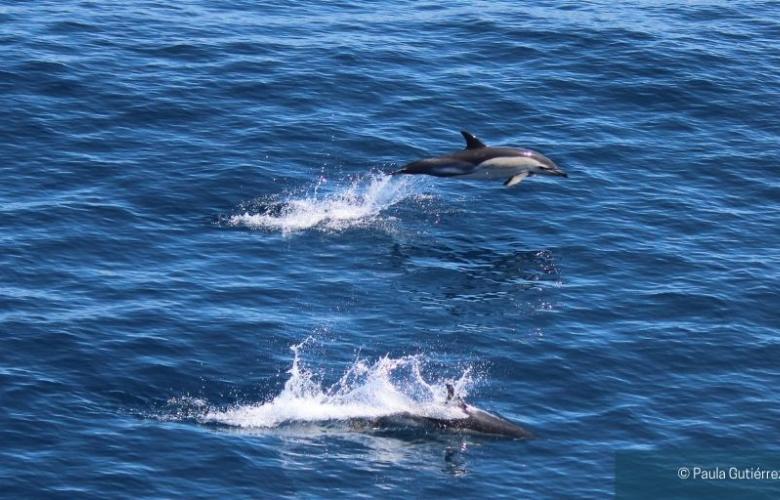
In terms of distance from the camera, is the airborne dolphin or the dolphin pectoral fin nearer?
the airborne dolphin

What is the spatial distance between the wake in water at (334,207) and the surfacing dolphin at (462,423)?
39.7 feet

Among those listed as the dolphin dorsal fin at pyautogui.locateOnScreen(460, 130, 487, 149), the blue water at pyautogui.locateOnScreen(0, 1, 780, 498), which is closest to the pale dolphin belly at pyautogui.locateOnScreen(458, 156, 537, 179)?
the dolphin dorsal fin at pyautogui.locateOnScreen(460, 130, 487, 149)

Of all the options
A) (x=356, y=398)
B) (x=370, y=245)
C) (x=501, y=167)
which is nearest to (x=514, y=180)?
(x=501, y=167)

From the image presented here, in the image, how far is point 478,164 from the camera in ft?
149

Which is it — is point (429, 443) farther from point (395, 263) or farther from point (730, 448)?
point (395, 263)

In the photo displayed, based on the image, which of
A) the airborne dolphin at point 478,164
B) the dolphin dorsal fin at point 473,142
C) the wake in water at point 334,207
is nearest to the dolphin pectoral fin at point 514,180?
the airborne dolphin at point 478,164

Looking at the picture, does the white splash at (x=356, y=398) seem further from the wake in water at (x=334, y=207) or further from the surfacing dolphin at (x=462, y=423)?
the wake in water at (x=334, y=207)

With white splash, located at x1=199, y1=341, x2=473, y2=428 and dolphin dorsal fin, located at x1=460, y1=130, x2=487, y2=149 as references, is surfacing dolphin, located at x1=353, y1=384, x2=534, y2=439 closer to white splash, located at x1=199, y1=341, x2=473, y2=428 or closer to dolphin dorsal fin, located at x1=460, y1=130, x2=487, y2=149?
white splash, located at x1=199, y1=341, x2=473, y2=428

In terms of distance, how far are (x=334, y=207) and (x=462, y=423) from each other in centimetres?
1467

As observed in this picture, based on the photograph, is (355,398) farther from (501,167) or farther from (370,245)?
(501,167)

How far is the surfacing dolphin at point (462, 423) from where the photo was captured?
35281mm

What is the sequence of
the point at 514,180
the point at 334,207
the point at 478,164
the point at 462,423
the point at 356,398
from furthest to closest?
the point at 334,207
the point at 514,180
the point at 478,164
the point at 356,398
the point at 462,423

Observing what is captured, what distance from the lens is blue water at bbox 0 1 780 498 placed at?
3484 cm

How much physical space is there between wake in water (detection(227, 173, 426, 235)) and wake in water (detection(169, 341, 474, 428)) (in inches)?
356
